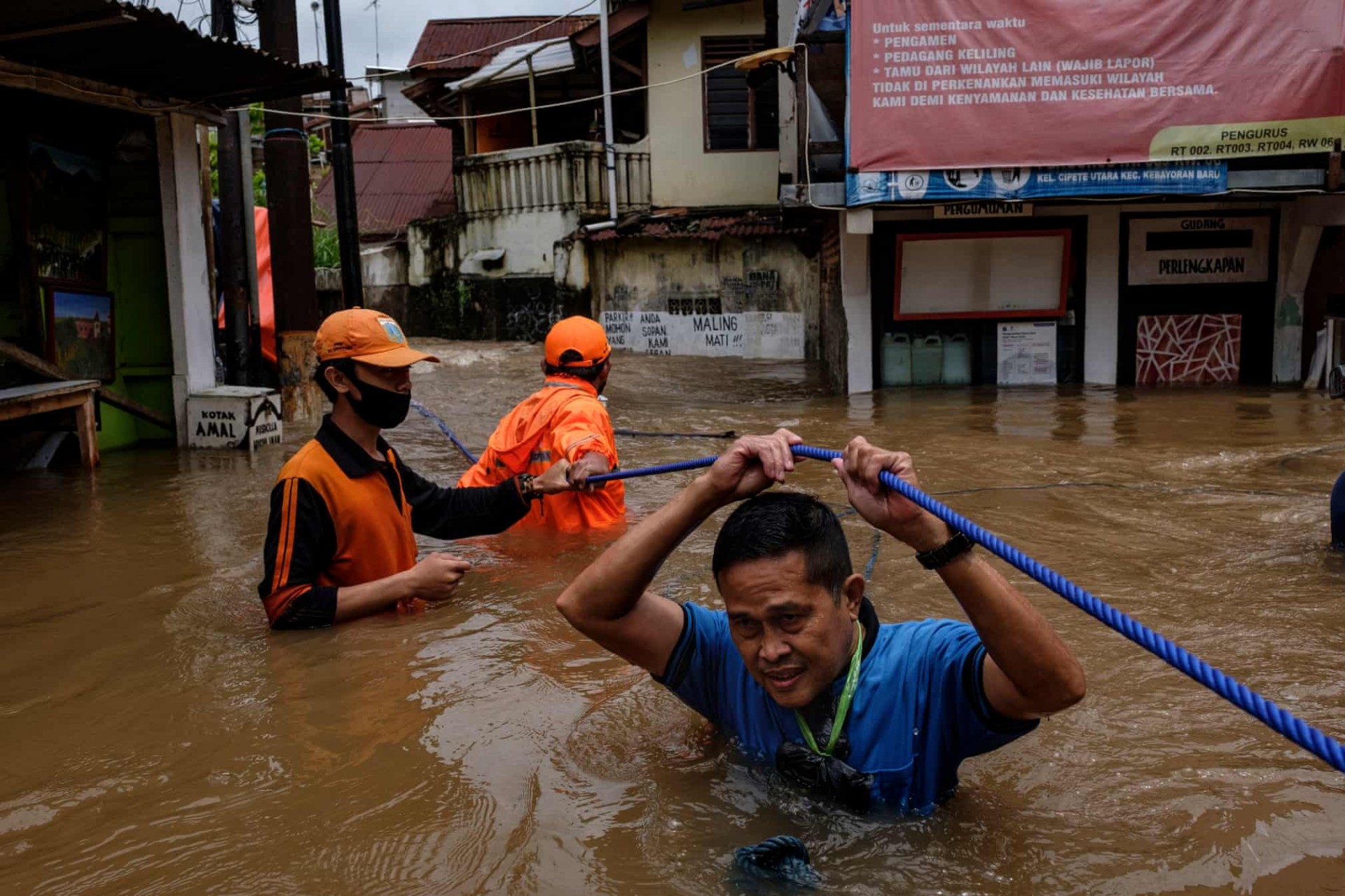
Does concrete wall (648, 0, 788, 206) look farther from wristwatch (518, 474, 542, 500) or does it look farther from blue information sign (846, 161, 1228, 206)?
wristwatch (518, 474, 542, 500)

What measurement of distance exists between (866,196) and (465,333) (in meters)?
12.0

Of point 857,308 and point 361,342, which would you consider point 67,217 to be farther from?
point 857,308

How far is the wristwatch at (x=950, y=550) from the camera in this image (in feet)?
7.81

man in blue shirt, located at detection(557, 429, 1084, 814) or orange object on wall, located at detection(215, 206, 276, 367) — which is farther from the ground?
orange object on wall, located at detection(215, 206, 276, 367)

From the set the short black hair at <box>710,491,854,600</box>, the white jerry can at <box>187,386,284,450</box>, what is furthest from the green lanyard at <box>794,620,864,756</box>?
the white jerry can at <box>187,386,284,450</box>

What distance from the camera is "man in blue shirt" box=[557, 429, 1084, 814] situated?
2391mm

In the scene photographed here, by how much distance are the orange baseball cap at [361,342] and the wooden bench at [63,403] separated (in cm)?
490

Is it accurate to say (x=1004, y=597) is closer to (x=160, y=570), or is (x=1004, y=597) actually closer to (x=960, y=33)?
(x=160, y=570)

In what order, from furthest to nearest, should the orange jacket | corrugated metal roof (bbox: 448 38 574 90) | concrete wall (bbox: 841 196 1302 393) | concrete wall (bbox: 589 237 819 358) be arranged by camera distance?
corrugated metal roof (bbox: 448 38 574 90), concrete wall (bbox: 589 237 819 358), concrete wall (bbox: 841 196 1302 393), the orange jacket

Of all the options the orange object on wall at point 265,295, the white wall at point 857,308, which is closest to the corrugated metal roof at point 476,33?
the orange object on wall at point 265,295

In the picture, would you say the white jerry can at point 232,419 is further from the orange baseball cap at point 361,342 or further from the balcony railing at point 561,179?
the balcony railing at point 561,179

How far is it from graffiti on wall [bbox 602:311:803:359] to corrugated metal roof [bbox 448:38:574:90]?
15.4 ft

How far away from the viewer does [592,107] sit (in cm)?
2291

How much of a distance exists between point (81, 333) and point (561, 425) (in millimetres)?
6307
